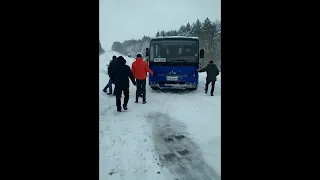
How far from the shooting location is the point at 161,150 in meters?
4.58

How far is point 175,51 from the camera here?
11.6 metres

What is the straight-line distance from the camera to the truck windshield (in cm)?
1148

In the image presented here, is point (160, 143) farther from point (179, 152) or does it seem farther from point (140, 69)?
point (140, 69)

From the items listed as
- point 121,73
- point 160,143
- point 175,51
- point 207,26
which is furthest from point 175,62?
point 207,26

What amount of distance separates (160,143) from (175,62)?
683 centimetres

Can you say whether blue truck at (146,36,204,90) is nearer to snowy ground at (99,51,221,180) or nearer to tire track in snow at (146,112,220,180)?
snowy ground at (99,51,221,180)

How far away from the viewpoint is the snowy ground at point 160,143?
12.3ft
